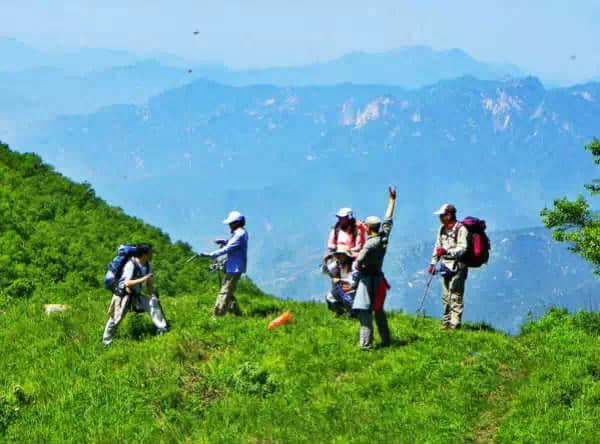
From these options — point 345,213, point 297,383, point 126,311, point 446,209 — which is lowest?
point 297,383

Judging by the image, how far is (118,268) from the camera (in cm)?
1659

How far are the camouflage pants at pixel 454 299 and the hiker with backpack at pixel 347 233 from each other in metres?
2.26

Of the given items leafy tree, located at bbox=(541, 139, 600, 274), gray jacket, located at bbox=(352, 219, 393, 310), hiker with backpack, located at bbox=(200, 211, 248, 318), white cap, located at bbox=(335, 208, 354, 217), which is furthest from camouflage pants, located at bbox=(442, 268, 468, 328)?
leafy tree, located at bbox=(541, 139, 600, 274)

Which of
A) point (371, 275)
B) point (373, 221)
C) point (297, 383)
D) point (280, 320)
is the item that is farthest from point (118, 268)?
point (373, 221)

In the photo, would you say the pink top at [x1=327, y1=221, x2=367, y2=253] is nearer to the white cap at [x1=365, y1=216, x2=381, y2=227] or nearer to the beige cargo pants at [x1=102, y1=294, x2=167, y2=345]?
the white cap at [x1=365, y1=216, x2=381, y2=227]

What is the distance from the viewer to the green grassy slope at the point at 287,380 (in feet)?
36.6

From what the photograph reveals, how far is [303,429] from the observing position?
36.3ft

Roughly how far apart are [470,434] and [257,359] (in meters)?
5.03

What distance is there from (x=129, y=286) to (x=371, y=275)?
18.1 feet

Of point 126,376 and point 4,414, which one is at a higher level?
point 126,376

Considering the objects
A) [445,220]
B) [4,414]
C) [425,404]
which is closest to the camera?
[425,404]

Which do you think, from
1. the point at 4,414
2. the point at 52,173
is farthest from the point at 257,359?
the point at 52,173

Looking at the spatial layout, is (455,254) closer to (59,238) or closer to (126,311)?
(126,311)

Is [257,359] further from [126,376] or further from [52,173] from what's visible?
[52,173]
